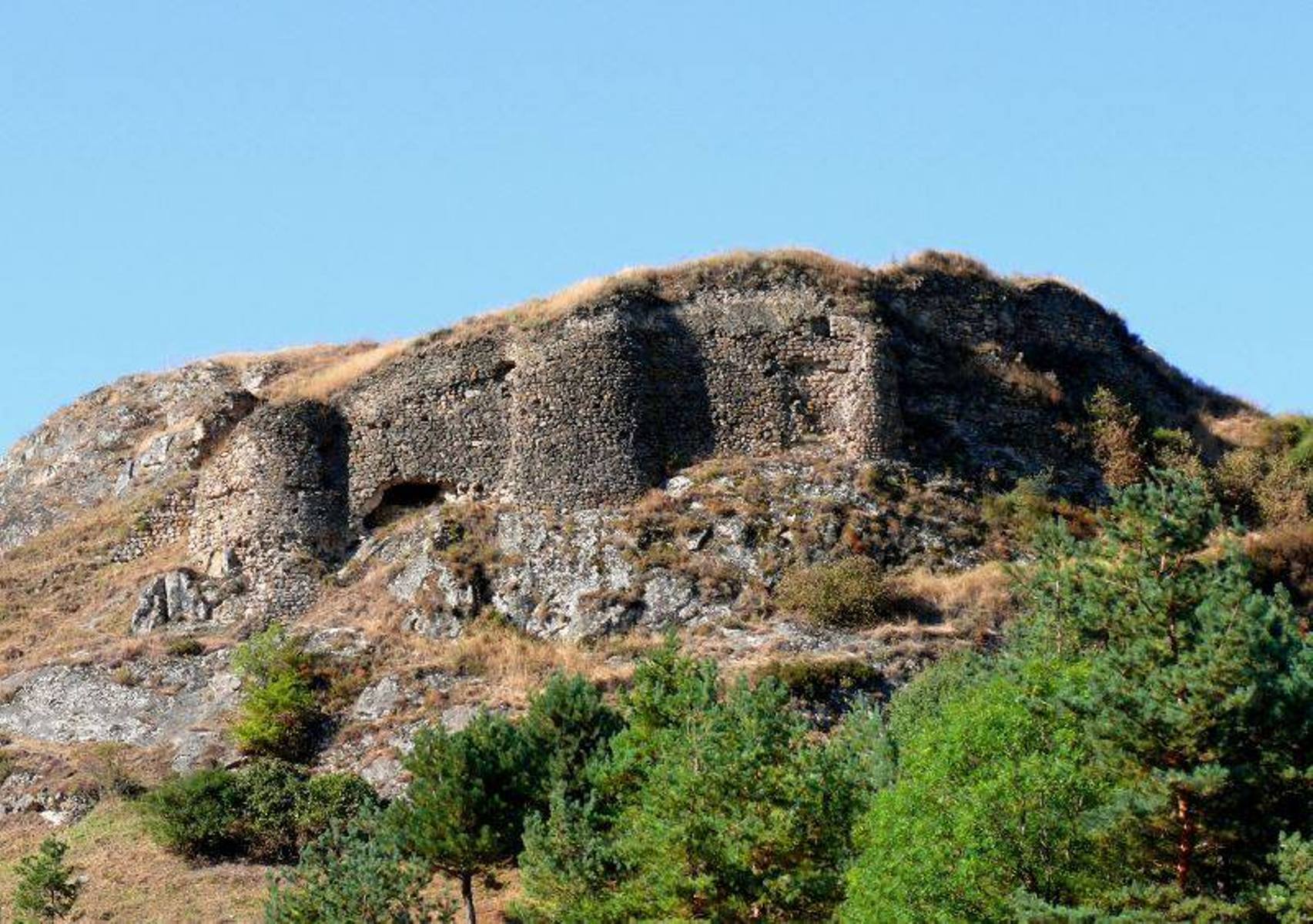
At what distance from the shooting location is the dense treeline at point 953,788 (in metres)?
25.2

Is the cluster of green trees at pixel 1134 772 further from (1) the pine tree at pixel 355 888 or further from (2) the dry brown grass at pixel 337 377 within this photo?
(2) the dry brown grass at pixel 337 377

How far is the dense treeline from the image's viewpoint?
25.2 meters

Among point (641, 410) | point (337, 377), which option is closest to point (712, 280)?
point (641, 410)

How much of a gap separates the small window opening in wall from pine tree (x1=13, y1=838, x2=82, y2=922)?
593 inches

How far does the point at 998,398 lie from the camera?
50.0 m

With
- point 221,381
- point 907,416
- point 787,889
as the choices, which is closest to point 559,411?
point 907,416

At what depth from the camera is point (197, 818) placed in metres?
38.7

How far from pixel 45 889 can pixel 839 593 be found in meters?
17.6

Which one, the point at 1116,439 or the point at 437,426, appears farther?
the point at 437,426

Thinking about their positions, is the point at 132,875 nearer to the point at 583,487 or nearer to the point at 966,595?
the point at 583,487

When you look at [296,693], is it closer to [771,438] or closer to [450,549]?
[450,549]

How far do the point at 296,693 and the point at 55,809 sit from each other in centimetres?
546

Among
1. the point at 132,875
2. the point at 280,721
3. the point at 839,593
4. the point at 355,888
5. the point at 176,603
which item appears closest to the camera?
the point at 355,888

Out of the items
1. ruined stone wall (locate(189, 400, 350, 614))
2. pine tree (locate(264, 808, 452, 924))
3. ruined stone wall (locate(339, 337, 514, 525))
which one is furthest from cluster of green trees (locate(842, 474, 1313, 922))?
ruined stone wall (locate(189, 400, 350, 614))
